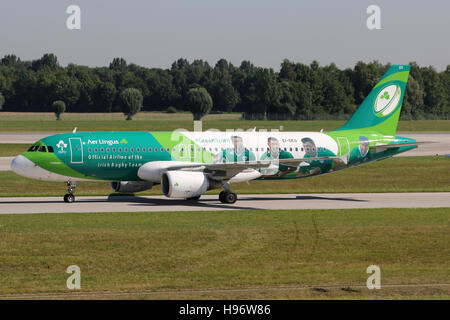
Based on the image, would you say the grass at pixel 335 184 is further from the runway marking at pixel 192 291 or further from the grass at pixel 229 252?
the runway marking at pixel 192 291

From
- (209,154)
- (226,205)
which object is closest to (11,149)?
(209,154)

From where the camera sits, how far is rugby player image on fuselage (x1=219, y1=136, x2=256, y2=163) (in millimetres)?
44344

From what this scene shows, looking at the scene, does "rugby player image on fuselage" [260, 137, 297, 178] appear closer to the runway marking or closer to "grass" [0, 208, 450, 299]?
"grass" [0, 208, 450, 299]

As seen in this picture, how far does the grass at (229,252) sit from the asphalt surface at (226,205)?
319 centimetres

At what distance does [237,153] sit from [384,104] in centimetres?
1101

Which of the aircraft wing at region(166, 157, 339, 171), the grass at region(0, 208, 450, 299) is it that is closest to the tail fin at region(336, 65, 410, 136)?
the aircraft wing at region(166, 157, 339, 171)

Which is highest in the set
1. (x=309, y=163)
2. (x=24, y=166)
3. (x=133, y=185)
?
(x=24, y=166)

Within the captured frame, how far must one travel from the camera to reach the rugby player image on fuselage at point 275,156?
44.6 metres

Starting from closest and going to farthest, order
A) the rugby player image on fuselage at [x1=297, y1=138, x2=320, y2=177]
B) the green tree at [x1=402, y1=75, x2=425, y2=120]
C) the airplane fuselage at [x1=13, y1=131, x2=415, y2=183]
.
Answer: the airplane fuselage at [x1=13, y1=131, x2=415, y2=183] < the rugby player image on fuselage at [x1=297, y1=138, x2=320, y2=177] < the green tree at [x1=402, y1=75, x2=425, y2=120]

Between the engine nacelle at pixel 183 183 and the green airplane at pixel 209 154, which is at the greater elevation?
the green airplane at pixel 209 154

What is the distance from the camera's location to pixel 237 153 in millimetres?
44594

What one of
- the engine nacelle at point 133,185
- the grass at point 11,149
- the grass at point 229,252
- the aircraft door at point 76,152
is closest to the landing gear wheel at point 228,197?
the engine nacelle at point 133,185

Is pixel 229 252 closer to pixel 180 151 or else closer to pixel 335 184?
pixel 180 151

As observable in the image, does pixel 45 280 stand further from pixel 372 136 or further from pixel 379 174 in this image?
pixel 379 174
